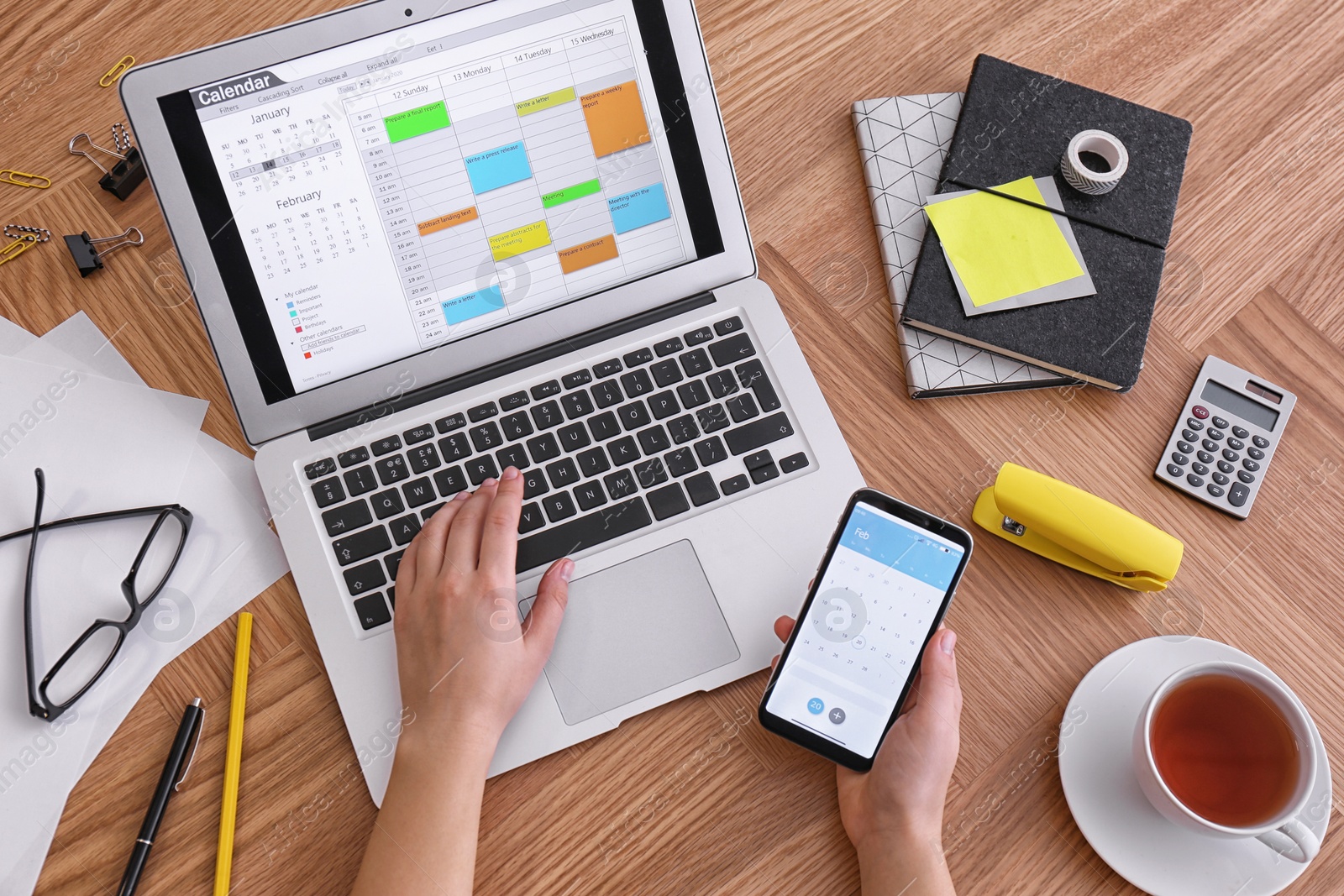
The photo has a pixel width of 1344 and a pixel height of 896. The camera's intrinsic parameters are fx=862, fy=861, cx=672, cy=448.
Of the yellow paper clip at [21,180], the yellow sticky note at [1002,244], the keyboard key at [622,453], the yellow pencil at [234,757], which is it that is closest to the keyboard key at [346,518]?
the yellow pencil at [234,757]

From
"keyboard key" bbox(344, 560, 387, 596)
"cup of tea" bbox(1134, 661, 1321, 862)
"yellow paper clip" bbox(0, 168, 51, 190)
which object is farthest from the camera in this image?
"yellow paper clip" bbox(0, 168, 51, 190)

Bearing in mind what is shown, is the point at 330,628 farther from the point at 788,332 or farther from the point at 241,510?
the point at 788,332

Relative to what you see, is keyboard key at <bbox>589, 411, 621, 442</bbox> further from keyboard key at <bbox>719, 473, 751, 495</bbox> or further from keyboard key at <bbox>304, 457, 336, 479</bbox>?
keyboard key at <bbox>304, 457, 336, 479</bbox>

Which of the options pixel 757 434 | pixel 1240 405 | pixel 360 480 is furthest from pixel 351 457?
pixel 1240 405

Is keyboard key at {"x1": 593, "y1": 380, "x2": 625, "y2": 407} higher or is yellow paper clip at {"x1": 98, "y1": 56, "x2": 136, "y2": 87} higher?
yellow paper clip at {"x1": 98, "y1": 56, "x2": 136, "y2": 87}

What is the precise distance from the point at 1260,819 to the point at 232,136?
2.95 feet

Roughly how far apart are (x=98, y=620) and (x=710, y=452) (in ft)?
1.69

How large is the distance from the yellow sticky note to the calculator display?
0.53 feet

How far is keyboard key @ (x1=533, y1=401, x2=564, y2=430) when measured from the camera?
731 mm

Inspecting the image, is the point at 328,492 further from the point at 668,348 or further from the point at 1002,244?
the point at 1002,244

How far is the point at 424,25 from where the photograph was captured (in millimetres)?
680

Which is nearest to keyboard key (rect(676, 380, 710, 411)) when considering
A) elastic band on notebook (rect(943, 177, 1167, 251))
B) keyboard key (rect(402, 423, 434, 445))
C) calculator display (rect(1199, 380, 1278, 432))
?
keyboard key (rect(402, 423, 434, 445))

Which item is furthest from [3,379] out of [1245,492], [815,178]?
[1245,492]

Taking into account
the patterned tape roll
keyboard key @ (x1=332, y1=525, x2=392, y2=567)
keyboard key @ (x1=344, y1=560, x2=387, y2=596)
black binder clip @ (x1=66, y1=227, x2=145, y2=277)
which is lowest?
keyboard key @ (x1=344, y1=560, x2=387, y2=596)
